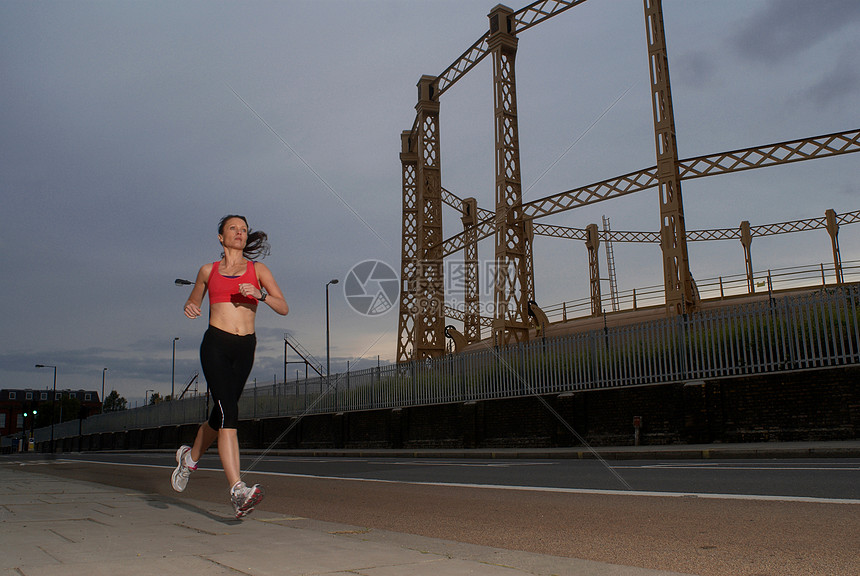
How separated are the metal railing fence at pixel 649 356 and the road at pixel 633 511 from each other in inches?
258

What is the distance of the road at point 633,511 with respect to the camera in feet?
12.3

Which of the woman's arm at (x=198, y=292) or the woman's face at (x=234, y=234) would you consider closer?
the woman's arm at (x=198, y=292)

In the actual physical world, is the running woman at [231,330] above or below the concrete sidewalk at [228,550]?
above

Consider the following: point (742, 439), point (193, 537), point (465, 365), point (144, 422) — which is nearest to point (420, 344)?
point (465, 365)

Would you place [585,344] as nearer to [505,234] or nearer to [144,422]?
[505,234]

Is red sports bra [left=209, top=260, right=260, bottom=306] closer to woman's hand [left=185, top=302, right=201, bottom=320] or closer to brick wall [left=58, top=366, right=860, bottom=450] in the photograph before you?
woman's hand [left=185, top=302, right=201, bottom=320]

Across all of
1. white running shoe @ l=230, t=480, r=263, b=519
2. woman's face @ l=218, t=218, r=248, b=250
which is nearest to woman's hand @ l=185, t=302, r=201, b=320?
woman's face @ l=218, t=218, r=248, b=250

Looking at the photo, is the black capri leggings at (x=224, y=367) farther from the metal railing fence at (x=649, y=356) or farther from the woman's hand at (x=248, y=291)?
the metal railing fence at (x=649, y=356)

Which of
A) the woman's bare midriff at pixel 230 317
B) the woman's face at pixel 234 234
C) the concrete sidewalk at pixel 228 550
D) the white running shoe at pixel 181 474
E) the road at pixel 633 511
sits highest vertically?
the woman's face at pixel 234 234

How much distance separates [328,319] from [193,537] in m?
36.4

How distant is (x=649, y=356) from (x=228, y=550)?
1472 cm

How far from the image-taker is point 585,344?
18453 mm

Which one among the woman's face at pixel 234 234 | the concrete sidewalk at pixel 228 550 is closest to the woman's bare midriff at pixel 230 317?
the woman's face at pixel 234 234

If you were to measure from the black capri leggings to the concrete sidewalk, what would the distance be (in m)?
0.73
